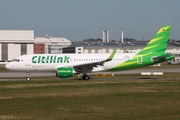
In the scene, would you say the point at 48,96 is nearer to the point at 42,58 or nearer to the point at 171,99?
the point at 171,99

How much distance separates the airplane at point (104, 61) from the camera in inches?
1929

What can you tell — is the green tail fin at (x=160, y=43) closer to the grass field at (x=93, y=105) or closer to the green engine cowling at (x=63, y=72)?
the green engine cowling at (x=63, y=72)

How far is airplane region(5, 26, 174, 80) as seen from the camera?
49.0 m

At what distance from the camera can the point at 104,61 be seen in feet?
158

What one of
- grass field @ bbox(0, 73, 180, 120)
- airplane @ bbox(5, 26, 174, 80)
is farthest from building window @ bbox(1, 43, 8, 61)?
grass field @ bbox(0, 73, 180, 120)

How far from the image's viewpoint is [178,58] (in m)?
129

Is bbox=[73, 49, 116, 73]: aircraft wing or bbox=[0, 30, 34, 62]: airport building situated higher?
bbox=[0, 30, 34, 62]: airport building

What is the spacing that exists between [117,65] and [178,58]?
270ft

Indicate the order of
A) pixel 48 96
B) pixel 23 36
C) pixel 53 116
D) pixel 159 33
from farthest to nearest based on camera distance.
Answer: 1. pixel 23 36
2. pixel 159 33
3. pixel 48 96
4. pixel 53 116

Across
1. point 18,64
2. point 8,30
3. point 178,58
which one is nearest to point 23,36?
point 8,30

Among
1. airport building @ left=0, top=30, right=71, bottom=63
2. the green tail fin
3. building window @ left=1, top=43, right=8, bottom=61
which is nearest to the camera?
the green tail fin

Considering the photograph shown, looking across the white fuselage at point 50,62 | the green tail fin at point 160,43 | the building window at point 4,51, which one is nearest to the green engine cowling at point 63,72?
the white fuselage at point 50,62

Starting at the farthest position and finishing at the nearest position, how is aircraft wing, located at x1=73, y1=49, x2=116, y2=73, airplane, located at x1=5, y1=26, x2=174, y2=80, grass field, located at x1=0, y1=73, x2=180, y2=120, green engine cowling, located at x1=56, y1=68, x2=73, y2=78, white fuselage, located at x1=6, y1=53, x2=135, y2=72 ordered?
1. white fuselage, located at x1=6, y1=53, x2=135, y2=72
2. airplane, located at x1=5, y1=26, x2=174, y2=80
3. aircraft wing, located at x1=73, y1=49, x2=116, y2=73
4. green engine cowling, located at x1=56, y1=68, x2=73, y2=78
5. grass field, located at x1=0, y1=73, x2=180, y2=120

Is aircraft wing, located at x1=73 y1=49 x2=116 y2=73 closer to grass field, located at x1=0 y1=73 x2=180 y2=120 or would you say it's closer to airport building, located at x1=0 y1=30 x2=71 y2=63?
grass field, located at x1=0 y1=73 x2=180 y2=120
